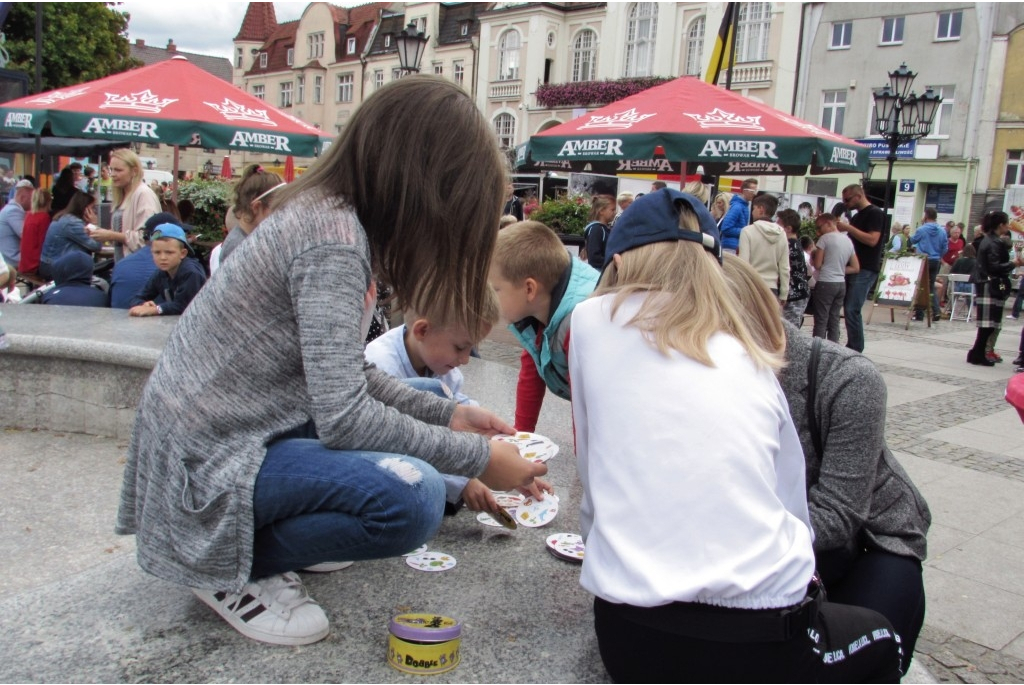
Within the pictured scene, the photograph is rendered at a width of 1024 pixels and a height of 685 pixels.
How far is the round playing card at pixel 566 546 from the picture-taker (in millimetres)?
2691

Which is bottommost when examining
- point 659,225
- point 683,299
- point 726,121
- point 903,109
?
point 683,299

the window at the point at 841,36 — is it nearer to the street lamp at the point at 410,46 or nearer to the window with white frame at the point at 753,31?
the window with white frame at the point at 753,31

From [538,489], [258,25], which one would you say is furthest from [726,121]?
[258,25]

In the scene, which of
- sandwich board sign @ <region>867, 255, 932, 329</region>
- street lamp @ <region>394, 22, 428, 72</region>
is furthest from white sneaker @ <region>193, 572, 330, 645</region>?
sandwich board sign @ <region>867, 255, 932, 329</region>

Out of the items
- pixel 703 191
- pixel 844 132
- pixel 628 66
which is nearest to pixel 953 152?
pixel 844 132

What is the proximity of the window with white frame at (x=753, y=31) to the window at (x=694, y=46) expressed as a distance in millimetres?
1790

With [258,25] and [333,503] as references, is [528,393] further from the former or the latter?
[258,25]

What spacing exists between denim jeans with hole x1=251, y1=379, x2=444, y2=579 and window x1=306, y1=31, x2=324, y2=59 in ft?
179

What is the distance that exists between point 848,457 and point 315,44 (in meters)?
55.8

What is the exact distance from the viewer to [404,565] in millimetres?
2584

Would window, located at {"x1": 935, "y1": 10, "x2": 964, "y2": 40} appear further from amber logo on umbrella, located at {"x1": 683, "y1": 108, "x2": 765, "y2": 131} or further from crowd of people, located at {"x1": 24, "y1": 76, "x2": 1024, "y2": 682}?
crowd of people, located at {"x1": 24, "y1": 76, "x2": 1024, "y2": 682}

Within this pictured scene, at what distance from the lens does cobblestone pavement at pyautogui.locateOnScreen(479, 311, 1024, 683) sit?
111 inches

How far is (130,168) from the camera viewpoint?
744 centimetres

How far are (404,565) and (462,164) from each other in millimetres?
1324
